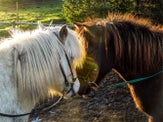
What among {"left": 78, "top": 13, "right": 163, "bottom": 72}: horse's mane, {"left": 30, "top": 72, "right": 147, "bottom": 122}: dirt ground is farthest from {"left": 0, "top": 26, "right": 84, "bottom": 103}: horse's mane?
{"left": 30, "top": 72, "right": 147, "bottom": 122}: dirt ground

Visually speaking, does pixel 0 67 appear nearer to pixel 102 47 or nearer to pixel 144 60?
pixel 102 47

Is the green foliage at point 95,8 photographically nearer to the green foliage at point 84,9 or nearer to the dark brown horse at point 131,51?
the green foliage at point 84,9

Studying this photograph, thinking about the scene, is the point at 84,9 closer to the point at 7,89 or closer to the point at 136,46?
the point at 136,46

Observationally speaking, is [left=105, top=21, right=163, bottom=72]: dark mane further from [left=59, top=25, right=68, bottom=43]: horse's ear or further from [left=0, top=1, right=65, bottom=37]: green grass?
[left=0, top=1, right=65, bottom=37]: green grass

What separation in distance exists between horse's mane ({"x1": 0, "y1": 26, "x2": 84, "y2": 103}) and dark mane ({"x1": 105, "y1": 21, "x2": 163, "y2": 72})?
0.85 metres

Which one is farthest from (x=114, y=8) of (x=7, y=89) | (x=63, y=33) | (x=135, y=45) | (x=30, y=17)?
(x=30, y=17)

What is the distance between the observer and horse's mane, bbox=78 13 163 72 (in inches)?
134

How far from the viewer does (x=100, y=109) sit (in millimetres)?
5758

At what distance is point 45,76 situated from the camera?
2715 millimetres

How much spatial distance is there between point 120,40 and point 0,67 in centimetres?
139

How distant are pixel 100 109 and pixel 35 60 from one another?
3308 mm

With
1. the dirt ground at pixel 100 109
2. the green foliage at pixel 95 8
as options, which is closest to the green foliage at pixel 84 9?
the green foliage at pixel 95 8

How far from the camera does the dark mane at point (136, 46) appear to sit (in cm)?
340

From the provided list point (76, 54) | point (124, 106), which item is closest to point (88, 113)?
point (124, 106)
